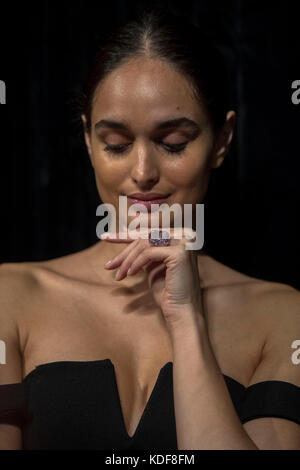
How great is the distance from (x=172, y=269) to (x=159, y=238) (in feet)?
0.26

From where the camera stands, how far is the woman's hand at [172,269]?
1.35 m

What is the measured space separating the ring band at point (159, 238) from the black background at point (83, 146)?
661 mm

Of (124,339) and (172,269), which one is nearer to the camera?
(172,269)

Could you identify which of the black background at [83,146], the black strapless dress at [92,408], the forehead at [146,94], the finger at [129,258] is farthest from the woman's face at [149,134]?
the black background at [83,146]

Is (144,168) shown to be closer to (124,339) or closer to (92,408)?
(124,339)

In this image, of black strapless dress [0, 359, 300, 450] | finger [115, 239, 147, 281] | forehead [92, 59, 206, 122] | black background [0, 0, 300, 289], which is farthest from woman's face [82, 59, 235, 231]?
black background [0, 0, 300, 289]

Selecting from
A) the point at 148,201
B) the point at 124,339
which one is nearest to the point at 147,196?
the point at 148,201

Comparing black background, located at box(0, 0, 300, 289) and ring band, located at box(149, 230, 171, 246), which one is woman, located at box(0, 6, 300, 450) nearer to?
ring band, located at box(149, 230, 171, 246)

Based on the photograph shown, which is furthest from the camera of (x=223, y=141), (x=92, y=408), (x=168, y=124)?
(x=223, y=141)

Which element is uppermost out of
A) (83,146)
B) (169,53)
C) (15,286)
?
(169,53)

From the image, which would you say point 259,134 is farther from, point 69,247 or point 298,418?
point 298,418

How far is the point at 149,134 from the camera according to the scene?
1.43 meters

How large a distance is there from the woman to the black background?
42cm

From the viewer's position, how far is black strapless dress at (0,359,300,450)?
1.31 metres
